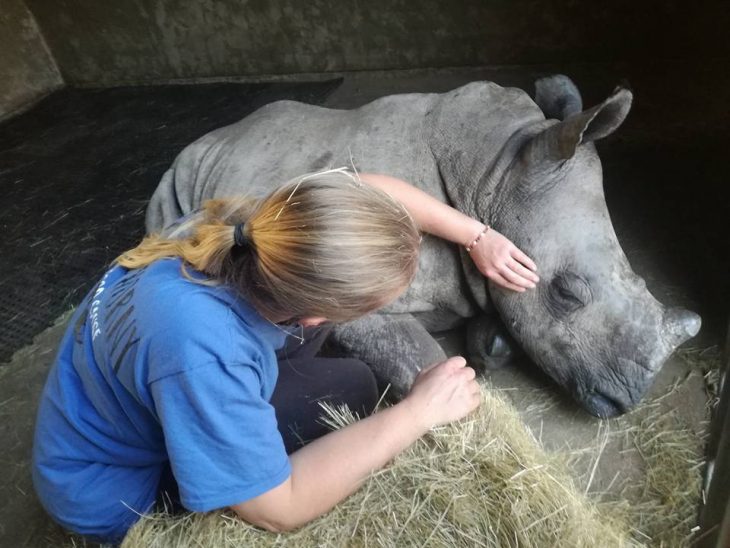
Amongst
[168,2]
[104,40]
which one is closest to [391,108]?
[168,2]

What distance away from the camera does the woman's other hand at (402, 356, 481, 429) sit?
2004 mm

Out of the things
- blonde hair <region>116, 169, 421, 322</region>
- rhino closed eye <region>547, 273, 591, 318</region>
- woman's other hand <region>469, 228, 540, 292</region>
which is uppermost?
blonde hair <region>116, 169, 421, 322</region>

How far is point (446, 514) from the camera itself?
1.82m

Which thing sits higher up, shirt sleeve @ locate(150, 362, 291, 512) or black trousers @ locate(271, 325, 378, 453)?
shirt sleeve @ locate(150, 362, 291, 512)

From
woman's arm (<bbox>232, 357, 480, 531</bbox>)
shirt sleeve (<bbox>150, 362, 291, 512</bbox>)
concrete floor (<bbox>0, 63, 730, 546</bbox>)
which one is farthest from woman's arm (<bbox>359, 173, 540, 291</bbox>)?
shirt sleeve (<bbox>150, 362, 291, 512</bbox>)

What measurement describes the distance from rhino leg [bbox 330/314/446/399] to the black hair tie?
53.5 inches

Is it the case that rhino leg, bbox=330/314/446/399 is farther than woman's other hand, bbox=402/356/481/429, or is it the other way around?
rhino leg, bbox=330/314/446/399

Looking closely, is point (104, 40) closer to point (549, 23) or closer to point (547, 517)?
point (549, 23)

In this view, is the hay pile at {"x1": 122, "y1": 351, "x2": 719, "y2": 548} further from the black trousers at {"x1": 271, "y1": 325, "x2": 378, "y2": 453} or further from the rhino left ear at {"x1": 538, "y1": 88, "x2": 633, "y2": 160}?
the rhino left ear at {"x1": 538, "y1": 88, "x2": 633, "y2": 160}

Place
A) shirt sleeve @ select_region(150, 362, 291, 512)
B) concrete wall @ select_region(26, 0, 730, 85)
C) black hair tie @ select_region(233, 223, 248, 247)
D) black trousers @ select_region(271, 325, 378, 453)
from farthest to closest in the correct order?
concrete wall @ select_region(26, 0, 730, 85)
black trousers @ select_region(271, 325, 378, 453)
black hair tie @ select_region(233, 223, 248, 247)
shirt sleeve @ select_region(150, 362, 291, 512)

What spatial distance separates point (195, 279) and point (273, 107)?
2.33 meters

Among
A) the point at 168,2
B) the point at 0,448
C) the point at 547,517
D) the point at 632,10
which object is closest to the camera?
the point at 547,517

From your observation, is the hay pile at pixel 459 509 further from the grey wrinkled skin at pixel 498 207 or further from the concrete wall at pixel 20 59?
the concrete wall at pixel 20 59

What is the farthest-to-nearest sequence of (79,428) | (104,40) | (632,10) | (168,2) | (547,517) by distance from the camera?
1. (104,40)
2. (168,2)
3. (632,10)
4. (79,428)
5. (547,517)
